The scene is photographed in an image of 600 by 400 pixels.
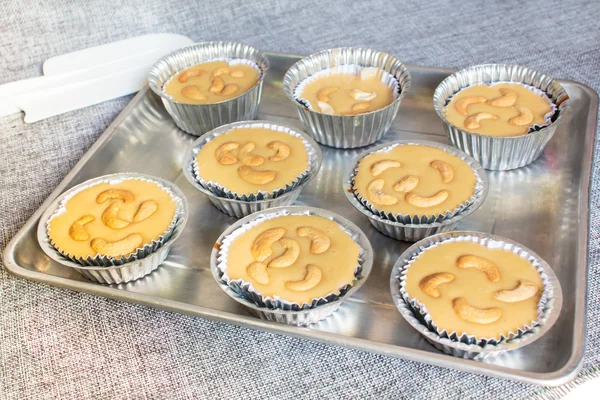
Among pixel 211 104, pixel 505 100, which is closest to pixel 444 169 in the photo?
pixel 505 100

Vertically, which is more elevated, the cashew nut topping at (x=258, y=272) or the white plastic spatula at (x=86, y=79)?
the white plastic spatula at (x=86, y=79)

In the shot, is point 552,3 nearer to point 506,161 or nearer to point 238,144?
point 506,161

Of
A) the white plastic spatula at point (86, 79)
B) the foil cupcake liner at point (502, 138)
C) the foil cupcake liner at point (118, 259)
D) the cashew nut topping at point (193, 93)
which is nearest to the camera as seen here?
the foil cupcake liner at point (118, 259)

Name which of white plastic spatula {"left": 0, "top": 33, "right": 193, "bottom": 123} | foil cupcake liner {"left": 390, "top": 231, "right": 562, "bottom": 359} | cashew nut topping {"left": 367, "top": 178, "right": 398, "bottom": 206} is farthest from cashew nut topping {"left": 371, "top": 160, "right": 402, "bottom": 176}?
white plastic spatula {"left": 0, "top": 33, "right": 193, "bottom": 123}

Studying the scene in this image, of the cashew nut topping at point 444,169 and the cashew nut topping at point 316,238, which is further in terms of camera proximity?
the cashew nut topping at point 444,169

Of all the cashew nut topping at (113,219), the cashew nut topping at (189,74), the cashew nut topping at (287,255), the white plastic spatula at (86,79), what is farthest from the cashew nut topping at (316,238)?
the white plastic spatula at (86,79)

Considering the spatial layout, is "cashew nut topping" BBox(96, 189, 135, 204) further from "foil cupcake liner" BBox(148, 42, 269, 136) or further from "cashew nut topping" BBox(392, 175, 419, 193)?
"cashew nut topping" BBox(392, 175, 419, 193)

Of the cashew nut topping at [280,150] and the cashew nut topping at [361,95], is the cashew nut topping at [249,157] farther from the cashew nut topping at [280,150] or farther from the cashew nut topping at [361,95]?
the cashew nut topping at [361,95]
